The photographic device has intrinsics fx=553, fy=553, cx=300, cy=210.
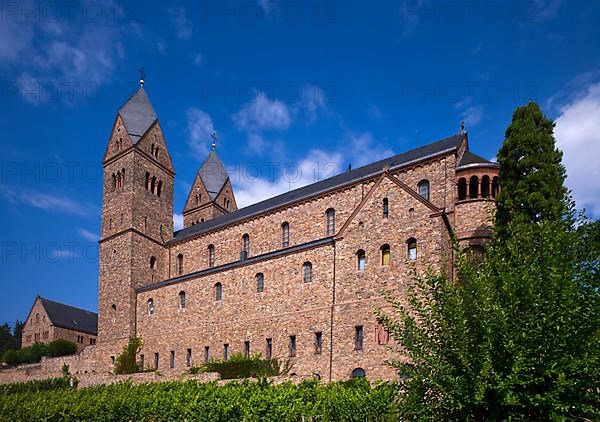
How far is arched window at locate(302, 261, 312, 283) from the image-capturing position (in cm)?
3600

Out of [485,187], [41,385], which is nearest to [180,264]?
Answer: [41,385]

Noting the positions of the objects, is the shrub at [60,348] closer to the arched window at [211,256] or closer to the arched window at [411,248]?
the arched window at [211,256]

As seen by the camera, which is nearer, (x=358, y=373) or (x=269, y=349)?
(x=358, y=373)

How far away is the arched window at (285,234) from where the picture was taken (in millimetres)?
43656

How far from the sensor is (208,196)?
66.9 metres

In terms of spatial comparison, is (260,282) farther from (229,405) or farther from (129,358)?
(229,405)

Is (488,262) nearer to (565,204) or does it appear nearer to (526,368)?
(526,368)

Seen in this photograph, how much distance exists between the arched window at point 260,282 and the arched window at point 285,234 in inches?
191

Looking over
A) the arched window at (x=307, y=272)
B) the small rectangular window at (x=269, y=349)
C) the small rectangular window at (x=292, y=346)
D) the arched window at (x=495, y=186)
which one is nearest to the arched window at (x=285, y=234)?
the arched window at (x=307, y=272)

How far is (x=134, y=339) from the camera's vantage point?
47.4 metres

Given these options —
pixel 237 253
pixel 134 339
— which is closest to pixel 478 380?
pixel 237 253

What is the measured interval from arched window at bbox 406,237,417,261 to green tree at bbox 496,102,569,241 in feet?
17.4

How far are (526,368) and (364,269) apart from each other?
74.8 ft

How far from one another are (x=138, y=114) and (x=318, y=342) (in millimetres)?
33850
